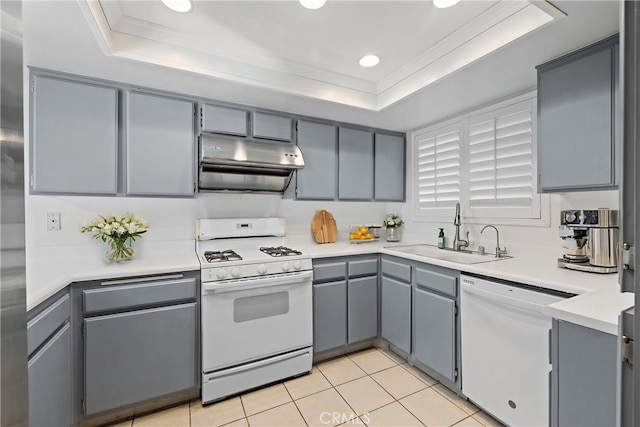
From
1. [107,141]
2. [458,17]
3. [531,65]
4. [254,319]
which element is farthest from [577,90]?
[107,141]

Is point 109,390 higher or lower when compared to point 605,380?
lower

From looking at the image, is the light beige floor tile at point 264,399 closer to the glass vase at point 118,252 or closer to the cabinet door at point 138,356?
the cabinet door at point 138,356

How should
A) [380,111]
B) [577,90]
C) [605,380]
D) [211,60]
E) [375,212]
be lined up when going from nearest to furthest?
[605,380] → [577,90] → [211,60] → [380,111] → [375,212]

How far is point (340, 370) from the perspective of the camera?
2.30m

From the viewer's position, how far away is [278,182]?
2.61 meters

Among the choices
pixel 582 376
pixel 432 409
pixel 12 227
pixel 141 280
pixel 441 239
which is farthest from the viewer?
pixel 441 239

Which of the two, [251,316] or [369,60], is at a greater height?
[369,60]

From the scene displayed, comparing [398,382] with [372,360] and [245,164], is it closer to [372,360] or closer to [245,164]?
[372,360]

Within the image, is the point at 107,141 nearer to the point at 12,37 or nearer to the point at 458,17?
the point at 12,37

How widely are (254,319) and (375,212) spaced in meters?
1.90

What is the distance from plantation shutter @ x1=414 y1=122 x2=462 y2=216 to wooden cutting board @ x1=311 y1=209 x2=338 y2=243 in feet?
3.12

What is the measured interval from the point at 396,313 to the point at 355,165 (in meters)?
1.47

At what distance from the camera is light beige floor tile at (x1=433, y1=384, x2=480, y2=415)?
184cm

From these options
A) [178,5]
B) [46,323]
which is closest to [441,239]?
[178,5]
